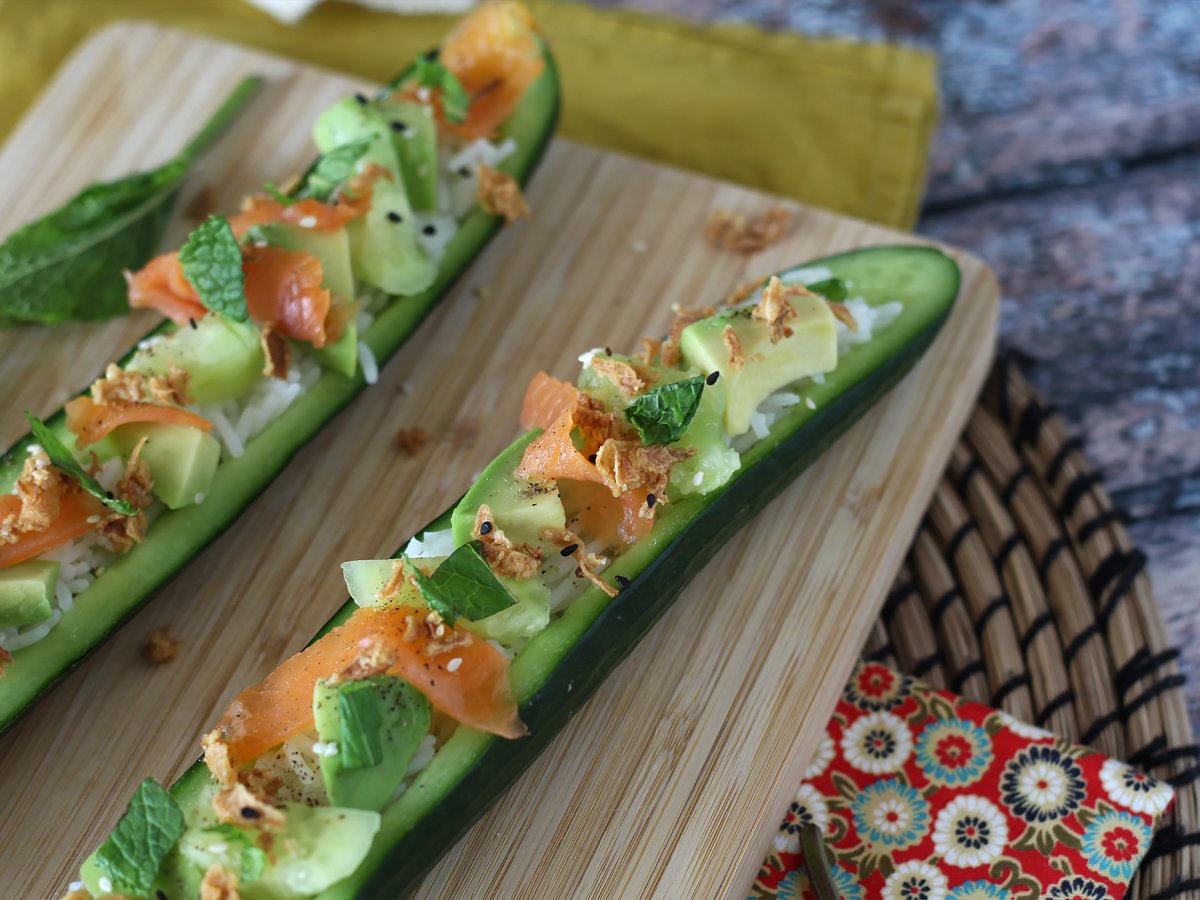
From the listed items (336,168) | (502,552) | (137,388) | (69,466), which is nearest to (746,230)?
(336,168)

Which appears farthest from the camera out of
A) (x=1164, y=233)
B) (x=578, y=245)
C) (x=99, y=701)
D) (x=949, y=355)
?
(x=1164, y=233)

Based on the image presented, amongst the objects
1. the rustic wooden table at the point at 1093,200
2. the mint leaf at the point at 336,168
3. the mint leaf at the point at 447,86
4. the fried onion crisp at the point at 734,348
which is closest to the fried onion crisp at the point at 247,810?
the fried onion crisp at the point at 734,348

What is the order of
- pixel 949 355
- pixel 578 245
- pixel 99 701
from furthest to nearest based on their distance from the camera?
pixel 578 245 → pixel 949 355 → pixel 99 701

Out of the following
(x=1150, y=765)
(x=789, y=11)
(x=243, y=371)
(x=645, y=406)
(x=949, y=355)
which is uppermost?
(x=243, y=371)

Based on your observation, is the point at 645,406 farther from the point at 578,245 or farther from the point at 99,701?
the point at 99,701

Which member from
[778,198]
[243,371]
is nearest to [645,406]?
[243,371]

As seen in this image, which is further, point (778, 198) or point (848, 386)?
point (778, 198)

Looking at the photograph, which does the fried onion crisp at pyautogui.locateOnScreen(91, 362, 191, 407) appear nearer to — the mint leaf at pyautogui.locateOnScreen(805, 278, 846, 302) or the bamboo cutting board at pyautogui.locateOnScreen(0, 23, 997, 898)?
the bamboo cutting board at pyautogui.locateOnScreen(0, 23, 997, 898)
